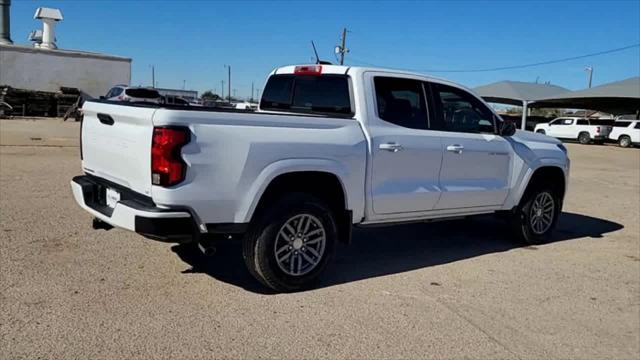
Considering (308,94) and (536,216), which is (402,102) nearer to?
(308,94)

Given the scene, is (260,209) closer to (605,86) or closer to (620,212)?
(620,212)

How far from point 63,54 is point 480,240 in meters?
37.1

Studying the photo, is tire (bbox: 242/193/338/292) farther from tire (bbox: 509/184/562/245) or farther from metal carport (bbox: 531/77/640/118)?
metal carport (bbox: 531/77/640/118)

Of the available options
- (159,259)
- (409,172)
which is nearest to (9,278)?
(159,259)

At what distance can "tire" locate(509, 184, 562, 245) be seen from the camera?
707cm

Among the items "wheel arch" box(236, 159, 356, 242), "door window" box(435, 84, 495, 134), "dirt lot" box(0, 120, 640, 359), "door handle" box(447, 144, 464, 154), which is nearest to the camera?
"dirt lot" box(0, 120, 640, 359)

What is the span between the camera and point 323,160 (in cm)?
488

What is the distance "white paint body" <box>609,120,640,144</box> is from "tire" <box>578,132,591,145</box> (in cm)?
139

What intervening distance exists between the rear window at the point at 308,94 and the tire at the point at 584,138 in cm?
3752

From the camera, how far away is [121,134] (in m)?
4.55

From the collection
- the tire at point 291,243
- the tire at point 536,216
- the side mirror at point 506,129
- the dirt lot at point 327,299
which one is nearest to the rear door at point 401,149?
the tire at point 291,243


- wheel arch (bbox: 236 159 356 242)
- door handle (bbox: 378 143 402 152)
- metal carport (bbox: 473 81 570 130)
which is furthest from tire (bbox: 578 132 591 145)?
wheel arch (bbox: 236 159 356 242)

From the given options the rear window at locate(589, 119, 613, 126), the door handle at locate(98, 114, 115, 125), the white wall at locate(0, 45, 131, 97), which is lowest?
the door handle at locate(98, 114, 115, 125)

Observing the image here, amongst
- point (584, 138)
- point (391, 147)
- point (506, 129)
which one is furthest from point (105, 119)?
point (584, 138)
